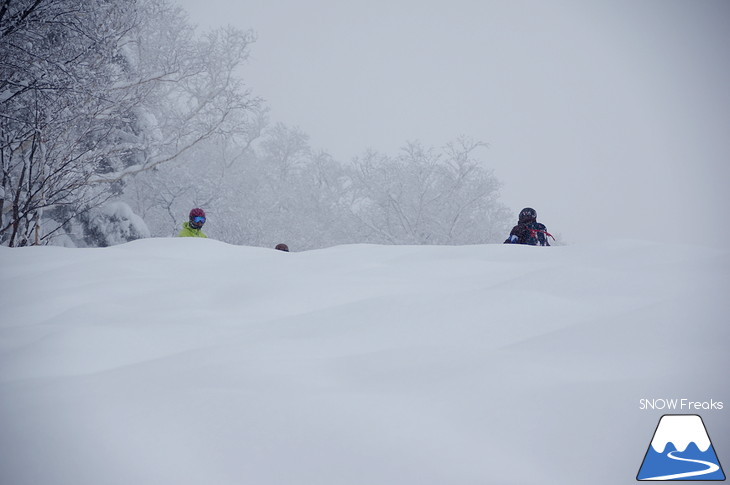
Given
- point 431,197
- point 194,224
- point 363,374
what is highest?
point 431,197

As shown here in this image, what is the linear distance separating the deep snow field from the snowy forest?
311 cm

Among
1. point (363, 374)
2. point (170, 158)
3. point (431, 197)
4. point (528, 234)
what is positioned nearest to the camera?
point (363, 374)

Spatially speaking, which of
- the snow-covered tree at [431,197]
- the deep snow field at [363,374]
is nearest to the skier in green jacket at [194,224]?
the deep snow field at [363,374]

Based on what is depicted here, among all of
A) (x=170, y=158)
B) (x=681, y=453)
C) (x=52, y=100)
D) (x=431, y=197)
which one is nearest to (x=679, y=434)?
(x=681, y=453)

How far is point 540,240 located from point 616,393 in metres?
4.30

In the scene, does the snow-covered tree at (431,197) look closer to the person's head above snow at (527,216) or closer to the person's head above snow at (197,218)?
the person's head above snow at (527,216)

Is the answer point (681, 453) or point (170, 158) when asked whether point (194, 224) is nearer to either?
point (681, 453)

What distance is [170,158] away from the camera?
441 inches

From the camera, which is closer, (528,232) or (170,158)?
(528,232)

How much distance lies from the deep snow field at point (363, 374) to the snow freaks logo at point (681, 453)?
0.9 inches

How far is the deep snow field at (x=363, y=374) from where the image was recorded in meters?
1.00

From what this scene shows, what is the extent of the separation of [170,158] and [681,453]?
463 inches

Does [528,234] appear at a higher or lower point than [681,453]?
higher

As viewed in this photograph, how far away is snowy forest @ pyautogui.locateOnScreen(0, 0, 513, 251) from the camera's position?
4.63m
